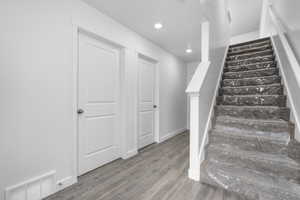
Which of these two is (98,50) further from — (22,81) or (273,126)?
(273,126)

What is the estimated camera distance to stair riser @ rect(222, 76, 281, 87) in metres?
2.15

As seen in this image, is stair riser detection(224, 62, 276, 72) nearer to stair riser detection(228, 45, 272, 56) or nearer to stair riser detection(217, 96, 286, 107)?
stair riser detection(228, 45, 272, 56)

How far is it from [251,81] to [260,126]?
971 mm

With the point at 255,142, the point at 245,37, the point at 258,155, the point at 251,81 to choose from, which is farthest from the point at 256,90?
the point at 245,37

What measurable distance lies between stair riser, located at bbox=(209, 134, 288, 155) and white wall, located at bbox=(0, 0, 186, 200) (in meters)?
1.94

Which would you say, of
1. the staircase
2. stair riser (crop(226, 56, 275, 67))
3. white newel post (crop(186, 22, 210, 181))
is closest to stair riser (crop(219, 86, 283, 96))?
the staircase

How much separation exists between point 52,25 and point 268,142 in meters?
2.82

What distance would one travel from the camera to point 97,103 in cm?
204

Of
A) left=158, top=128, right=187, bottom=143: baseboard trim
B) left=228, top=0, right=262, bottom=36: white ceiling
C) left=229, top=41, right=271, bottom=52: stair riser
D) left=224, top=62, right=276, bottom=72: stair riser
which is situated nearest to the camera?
left=224, top=62, right=276, bottom=72: stair riser

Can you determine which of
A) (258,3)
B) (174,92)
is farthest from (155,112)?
(258,3)

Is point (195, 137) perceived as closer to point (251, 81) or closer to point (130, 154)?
point (130, 154)

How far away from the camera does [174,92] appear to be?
12.8ft

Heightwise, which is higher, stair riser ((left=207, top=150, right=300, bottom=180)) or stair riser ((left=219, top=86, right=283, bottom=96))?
stair riser ((left=219, top=86, right=283, bottom=96))

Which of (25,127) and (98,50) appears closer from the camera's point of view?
(25,127)
